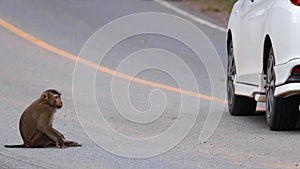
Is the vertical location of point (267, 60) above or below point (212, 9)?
above

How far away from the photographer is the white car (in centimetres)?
955

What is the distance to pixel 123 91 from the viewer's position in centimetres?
1354

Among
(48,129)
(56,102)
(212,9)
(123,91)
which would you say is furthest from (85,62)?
(48,129)

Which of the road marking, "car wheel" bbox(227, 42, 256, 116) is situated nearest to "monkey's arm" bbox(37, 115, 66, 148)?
"car wheel" bbox(227, 42, 256, 116)

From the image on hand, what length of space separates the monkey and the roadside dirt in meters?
11.3

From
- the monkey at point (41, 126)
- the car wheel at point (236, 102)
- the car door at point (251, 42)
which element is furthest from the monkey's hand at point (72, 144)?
the car wheel at point (236, 102)

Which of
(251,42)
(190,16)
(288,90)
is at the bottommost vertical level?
(190,16)

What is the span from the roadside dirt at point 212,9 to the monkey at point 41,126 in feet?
37.1

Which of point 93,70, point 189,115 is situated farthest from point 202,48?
point 189,115

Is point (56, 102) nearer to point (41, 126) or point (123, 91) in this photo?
point (41, 126)

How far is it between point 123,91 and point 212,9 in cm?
839

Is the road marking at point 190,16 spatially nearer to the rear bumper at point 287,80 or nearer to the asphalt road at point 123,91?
the asphalt road at point 123,91

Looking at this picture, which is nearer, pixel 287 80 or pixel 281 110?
pixel 287 80

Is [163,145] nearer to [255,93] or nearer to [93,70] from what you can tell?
[255,93]
